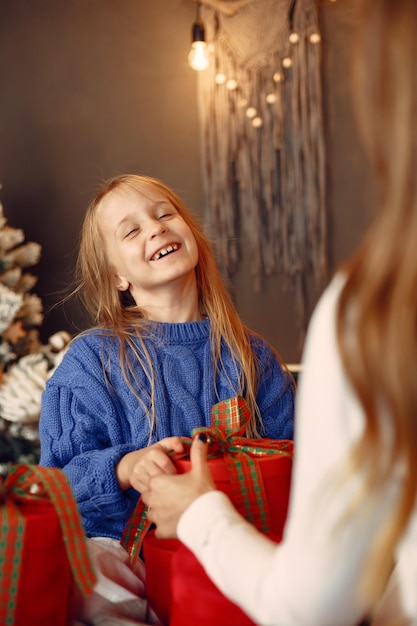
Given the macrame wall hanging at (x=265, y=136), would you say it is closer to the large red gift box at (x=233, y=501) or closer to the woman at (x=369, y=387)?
the large red gift box at (x=233, y=501)

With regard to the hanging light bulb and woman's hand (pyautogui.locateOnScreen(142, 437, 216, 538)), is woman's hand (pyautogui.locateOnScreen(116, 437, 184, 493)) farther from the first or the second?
the hanging light bulb

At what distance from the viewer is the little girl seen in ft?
4.69

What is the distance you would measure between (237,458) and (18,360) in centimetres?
164

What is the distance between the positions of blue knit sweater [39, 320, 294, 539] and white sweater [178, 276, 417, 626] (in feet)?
2.25

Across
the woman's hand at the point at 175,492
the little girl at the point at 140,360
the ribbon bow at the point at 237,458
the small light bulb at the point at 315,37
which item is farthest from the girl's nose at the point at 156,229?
the small light bulb at the point at 315,37

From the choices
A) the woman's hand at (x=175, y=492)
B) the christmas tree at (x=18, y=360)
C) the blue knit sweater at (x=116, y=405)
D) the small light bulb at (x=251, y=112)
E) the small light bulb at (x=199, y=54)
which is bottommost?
the christmas tree at (x=18, y=360)

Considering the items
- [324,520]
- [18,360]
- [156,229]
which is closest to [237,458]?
[324,520]

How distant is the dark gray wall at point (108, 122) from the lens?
316 centimetres

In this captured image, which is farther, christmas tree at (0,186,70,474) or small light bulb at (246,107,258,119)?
small light bulb at (246,107,258,119)

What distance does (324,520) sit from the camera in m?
0.67

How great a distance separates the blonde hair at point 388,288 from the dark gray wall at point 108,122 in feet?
8.45

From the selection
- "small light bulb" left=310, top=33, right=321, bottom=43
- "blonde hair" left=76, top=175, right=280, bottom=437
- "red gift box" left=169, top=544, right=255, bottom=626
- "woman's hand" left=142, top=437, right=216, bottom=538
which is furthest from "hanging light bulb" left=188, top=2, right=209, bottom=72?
"red gift box" left=169, top=544, right=255, bottom=626

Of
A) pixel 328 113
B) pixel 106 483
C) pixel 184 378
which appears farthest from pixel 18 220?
pixel 106 483

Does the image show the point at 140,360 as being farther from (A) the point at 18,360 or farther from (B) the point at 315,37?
(B) the point at 315,37
